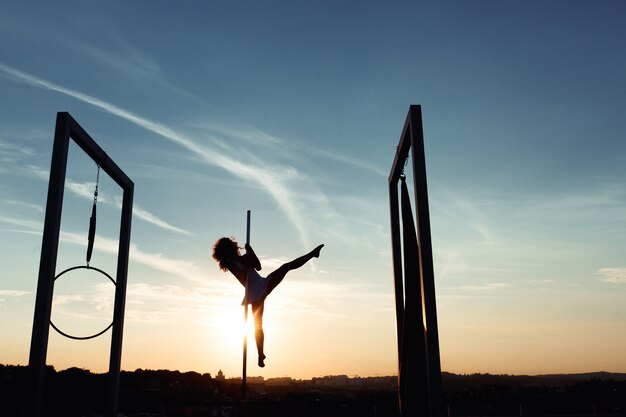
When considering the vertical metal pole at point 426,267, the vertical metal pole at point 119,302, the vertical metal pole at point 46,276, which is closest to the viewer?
the vertical metal pole at point 426,267

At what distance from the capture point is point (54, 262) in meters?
4.06

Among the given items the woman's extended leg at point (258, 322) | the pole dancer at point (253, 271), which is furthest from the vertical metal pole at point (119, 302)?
the woman's extended leg at point (258, 322)

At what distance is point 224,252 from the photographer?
5.47m

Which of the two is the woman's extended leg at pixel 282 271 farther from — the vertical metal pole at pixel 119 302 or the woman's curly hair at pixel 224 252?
the vertical metal pole at pixel 119 302

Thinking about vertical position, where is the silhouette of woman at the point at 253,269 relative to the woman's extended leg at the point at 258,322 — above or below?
above

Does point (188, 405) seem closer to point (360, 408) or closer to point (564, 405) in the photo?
point (360, 408)

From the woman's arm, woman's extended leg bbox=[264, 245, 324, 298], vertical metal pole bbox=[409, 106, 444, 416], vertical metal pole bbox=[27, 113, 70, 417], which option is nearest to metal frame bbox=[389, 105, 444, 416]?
vertical metal pole bbox=[409, 106, 444, 416]

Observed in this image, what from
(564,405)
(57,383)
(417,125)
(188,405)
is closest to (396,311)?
(417,125)

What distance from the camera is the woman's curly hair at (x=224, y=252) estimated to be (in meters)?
5.46

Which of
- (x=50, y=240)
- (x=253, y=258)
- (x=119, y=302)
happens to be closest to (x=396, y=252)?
(x=253, y=258)

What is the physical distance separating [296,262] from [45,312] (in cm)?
234

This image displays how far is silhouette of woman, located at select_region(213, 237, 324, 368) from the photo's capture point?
5.35 m

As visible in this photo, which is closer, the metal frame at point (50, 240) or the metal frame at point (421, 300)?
the metal frame at point (421, 300)

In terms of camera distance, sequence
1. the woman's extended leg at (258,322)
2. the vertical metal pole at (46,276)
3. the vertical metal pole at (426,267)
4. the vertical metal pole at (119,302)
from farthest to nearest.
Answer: the vertical metal pole at (119,302)
the woman's extended leg at (258,322)
the vertical metal pole at (46,276)
the vertical metal pole at (426,267)
